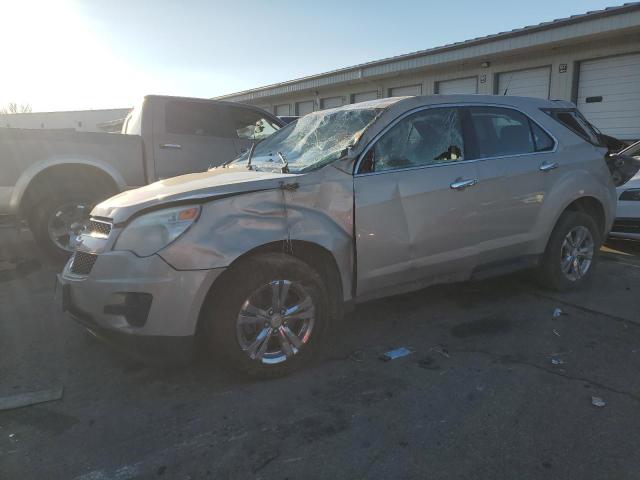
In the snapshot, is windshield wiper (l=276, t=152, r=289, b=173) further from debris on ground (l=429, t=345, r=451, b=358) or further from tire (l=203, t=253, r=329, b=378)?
debris on ground (l=429, t=345, r=451, b=358)

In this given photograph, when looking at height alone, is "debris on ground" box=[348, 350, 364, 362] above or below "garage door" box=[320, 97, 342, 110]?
below

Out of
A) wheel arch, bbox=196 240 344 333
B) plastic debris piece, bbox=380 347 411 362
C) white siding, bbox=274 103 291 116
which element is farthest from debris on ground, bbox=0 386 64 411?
white siding, bbox=274 103 291 116

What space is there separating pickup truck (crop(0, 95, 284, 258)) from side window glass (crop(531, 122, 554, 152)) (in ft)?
13.2

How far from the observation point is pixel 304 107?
23656 mm

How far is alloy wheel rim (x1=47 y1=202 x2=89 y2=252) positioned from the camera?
5.84 metres

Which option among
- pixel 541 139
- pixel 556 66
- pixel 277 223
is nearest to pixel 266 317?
pixel 277 223

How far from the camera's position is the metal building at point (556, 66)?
1163cm

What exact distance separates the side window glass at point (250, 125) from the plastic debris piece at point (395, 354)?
4.44 meters

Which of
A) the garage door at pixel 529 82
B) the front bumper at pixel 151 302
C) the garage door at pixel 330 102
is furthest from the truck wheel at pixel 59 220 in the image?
the garage door at pixel 330 102

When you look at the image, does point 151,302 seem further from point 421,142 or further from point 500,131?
point 500,131

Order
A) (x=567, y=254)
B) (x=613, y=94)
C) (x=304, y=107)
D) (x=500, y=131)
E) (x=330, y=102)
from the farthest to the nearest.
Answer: (x=304, y=107), (x=330, y=102), (x=613, y=94), (x=567, y=254), (x=500, y=131)

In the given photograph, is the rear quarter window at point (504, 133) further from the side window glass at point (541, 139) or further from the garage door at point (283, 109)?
the garage door at point (283, 109)

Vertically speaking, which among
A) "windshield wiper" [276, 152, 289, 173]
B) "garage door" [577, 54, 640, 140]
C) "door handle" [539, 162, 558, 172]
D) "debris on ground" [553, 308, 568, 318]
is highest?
"garage door" [577, 54, 640, 140]

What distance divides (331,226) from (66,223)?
3971mm
